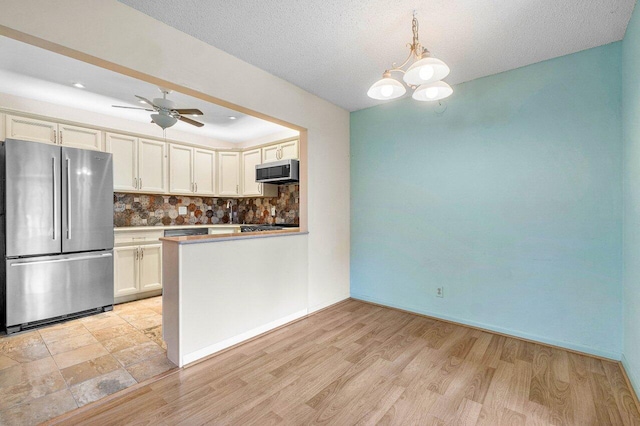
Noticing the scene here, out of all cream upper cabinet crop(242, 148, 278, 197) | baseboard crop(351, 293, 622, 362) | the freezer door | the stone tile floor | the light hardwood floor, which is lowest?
the light hardwood floor

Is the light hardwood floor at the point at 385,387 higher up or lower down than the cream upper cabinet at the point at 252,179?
lower down

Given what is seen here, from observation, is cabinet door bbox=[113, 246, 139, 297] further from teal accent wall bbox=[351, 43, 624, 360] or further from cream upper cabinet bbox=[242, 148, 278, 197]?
teal accent wall bbox=[351, 43, 624, 360]

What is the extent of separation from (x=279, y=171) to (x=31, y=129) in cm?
289

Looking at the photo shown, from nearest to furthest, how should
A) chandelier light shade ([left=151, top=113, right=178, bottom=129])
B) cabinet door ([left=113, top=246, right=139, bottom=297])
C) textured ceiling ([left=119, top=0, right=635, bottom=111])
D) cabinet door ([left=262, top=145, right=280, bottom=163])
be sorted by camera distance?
1. textured ceiling ([left=119, top=0, right=635, bottom=111])
2. chandelier light shade ([left=151, top=113, right=178, bottom=129])
3. cabinet door ([left=113, top=246, right=139, bottom=297])
4. cabinet door ([left=262, top=145, right=280, bottom=163])

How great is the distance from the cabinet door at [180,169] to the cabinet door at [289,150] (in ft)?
5.09

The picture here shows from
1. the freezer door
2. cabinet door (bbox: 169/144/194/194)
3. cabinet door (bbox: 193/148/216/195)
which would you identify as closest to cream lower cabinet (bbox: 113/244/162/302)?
the freezer door

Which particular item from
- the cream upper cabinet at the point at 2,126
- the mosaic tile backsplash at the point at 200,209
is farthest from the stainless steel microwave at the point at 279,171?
the cream upper cabinet at the point at 2,126

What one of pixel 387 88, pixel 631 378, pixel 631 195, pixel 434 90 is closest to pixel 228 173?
pixel 387 88

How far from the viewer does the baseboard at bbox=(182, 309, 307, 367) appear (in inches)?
88.6

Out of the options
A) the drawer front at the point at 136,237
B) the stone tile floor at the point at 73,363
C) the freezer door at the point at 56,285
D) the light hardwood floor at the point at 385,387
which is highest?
the drawer front at the point at 136,237

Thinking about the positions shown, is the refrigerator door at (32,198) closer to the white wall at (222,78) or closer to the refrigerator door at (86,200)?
the refrigerator door at (86,200)

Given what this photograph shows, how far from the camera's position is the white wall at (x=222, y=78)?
64.1 inches

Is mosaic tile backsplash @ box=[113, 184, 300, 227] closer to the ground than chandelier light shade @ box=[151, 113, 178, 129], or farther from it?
closer to the ground

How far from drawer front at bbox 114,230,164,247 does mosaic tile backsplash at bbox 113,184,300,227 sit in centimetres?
59
